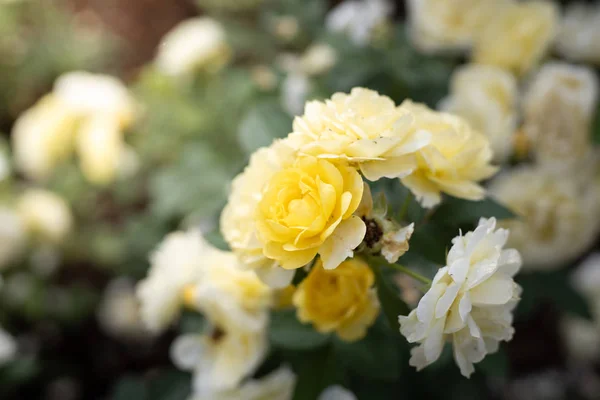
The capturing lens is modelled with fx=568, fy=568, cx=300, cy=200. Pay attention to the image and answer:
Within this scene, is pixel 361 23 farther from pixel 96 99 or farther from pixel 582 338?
pixel 582 338

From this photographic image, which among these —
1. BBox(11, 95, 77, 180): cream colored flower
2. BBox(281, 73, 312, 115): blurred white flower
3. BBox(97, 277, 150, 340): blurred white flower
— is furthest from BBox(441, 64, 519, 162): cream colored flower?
BBox(97, 277, 150, 340): blurred white flower

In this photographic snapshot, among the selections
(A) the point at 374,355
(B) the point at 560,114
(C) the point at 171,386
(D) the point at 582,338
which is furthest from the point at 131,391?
(D) the point at 582,338

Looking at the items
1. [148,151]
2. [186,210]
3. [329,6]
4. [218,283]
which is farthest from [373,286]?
[329,6]

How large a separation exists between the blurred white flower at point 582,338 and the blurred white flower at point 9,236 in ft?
5.02

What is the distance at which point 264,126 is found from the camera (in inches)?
32.2

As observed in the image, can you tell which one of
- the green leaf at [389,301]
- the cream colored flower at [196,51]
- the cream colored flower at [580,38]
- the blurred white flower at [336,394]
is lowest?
the blurred white flower at [336,394]

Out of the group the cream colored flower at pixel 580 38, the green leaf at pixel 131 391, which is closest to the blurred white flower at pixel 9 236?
the green leaf at pixel 131 391

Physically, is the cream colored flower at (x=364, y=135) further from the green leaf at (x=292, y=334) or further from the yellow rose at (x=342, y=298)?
the green leaf at (x=292, y=334)

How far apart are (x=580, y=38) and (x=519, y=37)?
23 centimetres

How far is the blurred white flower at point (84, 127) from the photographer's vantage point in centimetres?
155

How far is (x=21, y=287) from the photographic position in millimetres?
1649

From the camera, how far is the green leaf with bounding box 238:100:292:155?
0.79 meters

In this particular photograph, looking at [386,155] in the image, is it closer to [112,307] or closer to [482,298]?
[482,298]

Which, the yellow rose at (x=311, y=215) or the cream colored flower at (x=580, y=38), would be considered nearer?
the yellow rose at (x=311, y=215)
